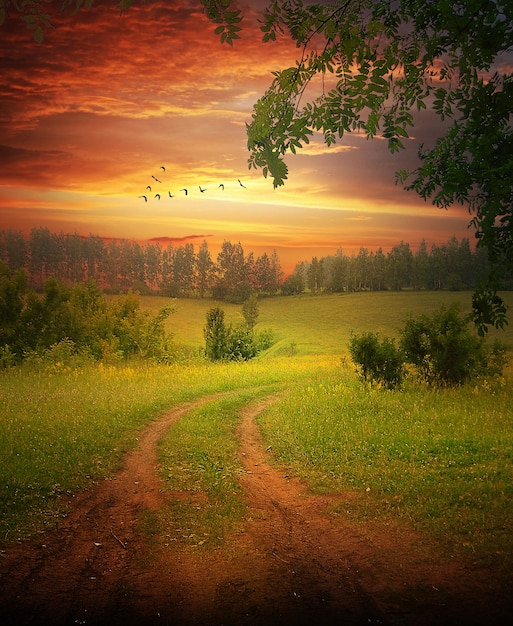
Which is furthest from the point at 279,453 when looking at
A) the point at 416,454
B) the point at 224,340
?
the point at 224,340

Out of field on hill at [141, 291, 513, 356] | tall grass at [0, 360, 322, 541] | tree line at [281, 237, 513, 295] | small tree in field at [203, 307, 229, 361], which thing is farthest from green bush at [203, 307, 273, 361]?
tree line at [281, 237, 513, 295]

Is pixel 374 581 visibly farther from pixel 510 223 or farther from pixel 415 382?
pixel 415 382

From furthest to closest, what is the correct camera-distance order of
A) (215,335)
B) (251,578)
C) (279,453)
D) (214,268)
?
(214,268) → (215,335) → (279,453) → (251,578)

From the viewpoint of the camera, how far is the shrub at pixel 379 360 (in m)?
20.5

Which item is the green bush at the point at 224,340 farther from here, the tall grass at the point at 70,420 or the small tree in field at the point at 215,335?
the tall grass at the point at 70,420

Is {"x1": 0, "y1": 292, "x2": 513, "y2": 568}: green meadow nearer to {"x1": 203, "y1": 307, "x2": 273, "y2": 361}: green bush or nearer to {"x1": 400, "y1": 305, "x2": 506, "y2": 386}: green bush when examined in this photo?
{"x1": 400, "y1": 305, "x2": 506, "y2": 386}: green bush

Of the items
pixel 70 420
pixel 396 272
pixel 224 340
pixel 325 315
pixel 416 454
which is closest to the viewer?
pixel 416 454

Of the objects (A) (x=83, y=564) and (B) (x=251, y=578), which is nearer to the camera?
(B) (x=251, y=578)

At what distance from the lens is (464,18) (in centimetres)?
748

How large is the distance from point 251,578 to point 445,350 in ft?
53.3

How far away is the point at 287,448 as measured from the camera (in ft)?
42.5

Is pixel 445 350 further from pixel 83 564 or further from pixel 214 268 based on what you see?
pixel 214 268

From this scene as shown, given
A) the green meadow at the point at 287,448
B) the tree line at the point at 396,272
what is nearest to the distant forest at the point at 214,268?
the tree line at the point at 396,272

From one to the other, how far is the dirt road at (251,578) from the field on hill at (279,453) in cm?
25
